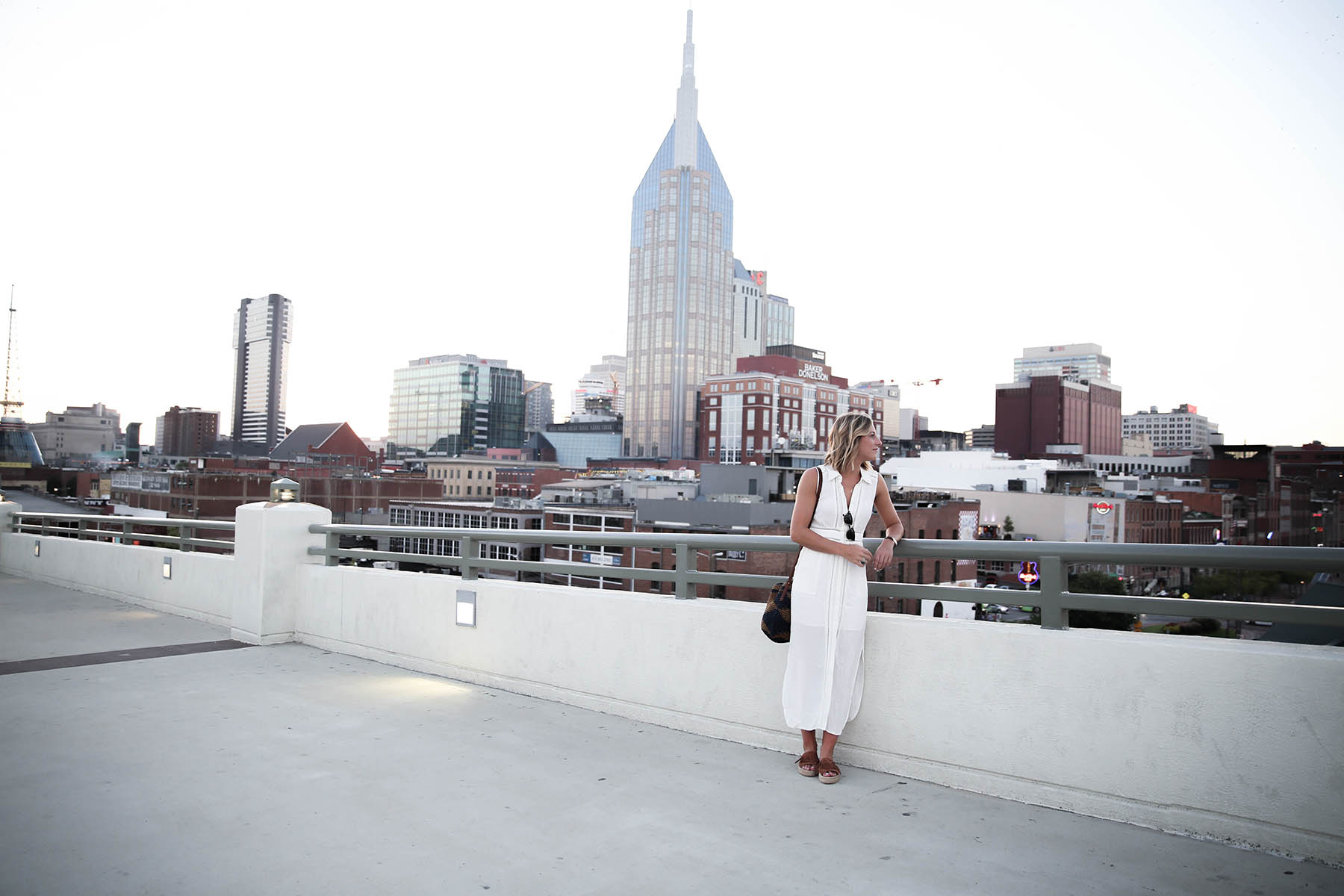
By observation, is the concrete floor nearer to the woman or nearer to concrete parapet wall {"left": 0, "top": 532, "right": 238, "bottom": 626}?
the woman

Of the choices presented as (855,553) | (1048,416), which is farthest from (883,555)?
(1048,416)

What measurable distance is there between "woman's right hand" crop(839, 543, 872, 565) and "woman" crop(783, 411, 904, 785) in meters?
0.05

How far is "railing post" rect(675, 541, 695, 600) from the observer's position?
4.99 metres

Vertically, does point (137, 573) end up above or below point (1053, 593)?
below

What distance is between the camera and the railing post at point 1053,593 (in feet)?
12.1

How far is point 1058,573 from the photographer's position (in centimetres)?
373

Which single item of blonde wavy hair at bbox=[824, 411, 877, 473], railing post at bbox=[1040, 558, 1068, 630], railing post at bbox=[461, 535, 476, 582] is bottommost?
railing post at bbox=[461, 535, 476, 582]

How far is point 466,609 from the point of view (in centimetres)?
631

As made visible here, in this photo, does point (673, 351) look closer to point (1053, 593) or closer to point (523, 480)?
point (523, 480)

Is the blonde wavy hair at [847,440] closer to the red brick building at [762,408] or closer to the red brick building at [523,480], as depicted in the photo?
the red brick building at [523,480]

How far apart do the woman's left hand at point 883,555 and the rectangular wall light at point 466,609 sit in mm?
3558

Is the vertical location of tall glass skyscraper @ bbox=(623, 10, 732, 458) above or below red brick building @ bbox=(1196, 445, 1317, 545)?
above

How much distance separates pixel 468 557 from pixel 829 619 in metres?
3.35

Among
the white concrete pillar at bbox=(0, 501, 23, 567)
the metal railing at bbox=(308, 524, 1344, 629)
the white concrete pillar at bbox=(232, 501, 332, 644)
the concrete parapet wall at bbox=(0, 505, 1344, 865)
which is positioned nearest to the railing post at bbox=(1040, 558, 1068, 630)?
the metal railing at bbox=(308, 524, 1344, 629)
